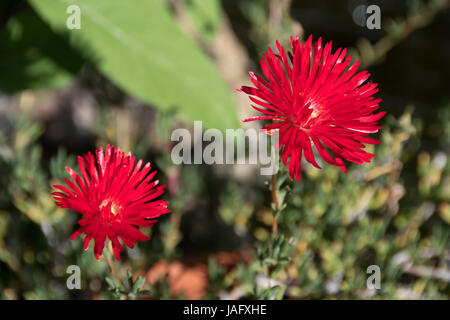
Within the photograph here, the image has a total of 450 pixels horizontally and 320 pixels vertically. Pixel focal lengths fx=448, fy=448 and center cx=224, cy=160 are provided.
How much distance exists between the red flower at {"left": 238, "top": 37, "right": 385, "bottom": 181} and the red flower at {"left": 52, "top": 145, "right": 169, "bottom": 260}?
9 centimetres

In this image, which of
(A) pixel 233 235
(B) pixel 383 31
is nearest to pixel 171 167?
(A) pixel 233 235

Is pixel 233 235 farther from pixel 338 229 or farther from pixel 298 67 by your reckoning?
pixel 298 67

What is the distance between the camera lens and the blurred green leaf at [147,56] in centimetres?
53

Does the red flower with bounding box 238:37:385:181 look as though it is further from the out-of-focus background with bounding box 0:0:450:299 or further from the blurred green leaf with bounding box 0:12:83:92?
the blurred green leaf with bounding box 0:12:83:92

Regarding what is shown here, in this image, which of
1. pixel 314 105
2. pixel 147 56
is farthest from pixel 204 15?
pixel 314 105

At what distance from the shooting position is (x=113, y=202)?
288 mm

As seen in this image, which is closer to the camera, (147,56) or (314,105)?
(314,105)

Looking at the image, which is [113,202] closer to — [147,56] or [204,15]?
[147,56]

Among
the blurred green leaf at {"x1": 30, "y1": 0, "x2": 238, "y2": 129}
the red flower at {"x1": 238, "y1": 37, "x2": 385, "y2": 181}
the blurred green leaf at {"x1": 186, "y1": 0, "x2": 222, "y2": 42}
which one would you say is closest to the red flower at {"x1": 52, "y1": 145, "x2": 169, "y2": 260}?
the red flower at {"x1": 238, "y1": 37, "x2": 385, "y2": 181}

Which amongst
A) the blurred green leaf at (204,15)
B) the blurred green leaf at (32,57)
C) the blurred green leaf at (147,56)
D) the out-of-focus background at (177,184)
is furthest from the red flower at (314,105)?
the blurred green leaf at (204,15)

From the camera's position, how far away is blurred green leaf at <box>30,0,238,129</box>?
1.73 ft

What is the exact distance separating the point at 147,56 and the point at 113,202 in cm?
31

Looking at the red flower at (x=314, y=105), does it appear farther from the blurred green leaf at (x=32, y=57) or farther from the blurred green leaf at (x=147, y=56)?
the blurred green leaf at (x=32, y=57)
